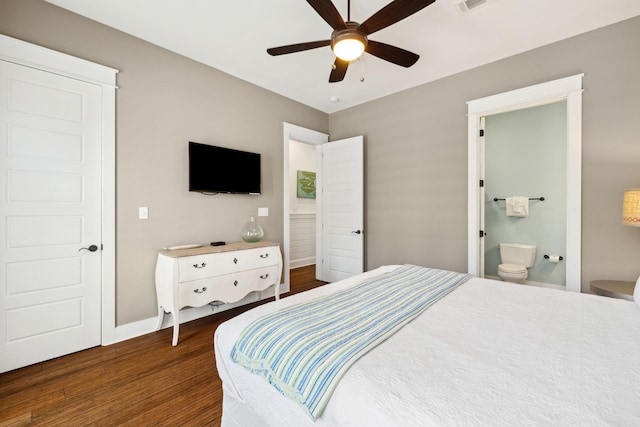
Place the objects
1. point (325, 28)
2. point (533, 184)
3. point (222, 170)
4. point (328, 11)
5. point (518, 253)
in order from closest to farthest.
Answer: point (328, 11)
point (325, 28)
point (222, 170)
point (518, 253)
point (533, 184)

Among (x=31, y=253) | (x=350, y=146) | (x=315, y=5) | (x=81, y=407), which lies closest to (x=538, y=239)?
(x=350, y=146)

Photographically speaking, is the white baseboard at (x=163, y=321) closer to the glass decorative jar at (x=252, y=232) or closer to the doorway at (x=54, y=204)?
the doorway at (x=54, y=204)

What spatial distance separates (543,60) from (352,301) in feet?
9.84

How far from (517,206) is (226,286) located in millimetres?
4106

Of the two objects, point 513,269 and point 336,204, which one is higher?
point 336,204

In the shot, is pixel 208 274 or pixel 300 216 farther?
pixel 300 216

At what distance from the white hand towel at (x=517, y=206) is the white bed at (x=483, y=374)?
2.81m

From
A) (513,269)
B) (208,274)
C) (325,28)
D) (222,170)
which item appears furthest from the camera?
(513,269)

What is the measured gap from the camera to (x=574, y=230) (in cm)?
248

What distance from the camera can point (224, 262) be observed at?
2.67m

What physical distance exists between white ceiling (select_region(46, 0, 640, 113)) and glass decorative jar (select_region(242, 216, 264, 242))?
1791mm

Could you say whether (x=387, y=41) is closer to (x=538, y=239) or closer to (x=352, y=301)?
(x=352, y=301)

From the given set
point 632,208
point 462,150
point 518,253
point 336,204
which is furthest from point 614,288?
point 336,204

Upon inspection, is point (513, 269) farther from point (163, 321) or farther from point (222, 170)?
point (163, 321)
